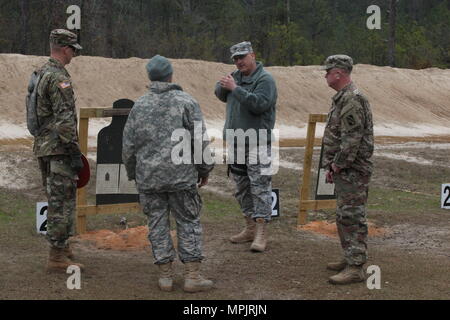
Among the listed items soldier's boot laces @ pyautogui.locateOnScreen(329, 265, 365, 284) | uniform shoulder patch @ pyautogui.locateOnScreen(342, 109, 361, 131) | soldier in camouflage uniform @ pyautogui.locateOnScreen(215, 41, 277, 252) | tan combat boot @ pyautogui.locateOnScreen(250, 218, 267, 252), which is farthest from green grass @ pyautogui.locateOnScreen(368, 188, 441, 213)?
uniform shoulder patch @ pyautogui.locateOnScreen(342, 109, 361, 131)

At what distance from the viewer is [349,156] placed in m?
6.13

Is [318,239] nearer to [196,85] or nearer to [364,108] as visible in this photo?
[364,108]

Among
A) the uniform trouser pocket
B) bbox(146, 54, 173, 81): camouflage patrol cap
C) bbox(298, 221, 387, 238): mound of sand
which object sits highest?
bbox(146, 54, 173, 81): camouflage patrol cap

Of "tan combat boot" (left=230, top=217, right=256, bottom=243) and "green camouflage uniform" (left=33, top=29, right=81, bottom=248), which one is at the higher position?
"green camouflage uniform" (left=33, top=29, right=81, bottom=248)

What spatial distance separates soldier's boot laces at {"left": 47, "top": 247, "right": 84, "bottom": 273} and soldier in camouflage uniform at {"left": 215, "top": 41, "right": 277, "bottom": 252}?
1.92 meters

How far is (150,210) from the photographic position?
5969 mm

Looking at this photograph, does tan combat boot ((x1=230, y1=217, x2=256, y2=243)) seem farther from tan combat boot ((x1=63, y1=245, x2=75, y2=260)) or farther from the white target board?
the white target board

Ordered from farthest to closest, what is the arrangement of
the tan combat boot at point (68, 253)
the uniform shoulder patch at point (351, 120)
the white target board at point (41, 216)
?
the white target board at point (41, 216), the tan combat boot at point (68, 253), the uniform shoulder patch at point (351, 120)

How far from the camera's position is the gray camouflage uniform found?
5.78 meters

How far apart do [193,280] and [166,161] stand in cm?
105

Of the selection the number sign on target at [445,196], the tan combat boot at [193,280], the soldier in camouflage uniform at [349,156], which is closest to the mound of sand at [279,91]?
the number sign on target at [445,196]

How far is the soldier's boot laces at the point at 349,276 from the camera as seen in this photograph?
629cm

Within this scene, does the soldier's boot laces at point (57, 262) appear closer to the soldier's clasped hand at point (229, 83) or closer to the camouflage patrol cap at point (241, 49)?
the soldier's clasped hand at point (229, 83)

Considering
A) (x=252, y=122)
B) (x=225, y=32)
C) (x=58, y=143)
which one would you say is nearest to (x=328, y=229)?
(x=252, y=122)
